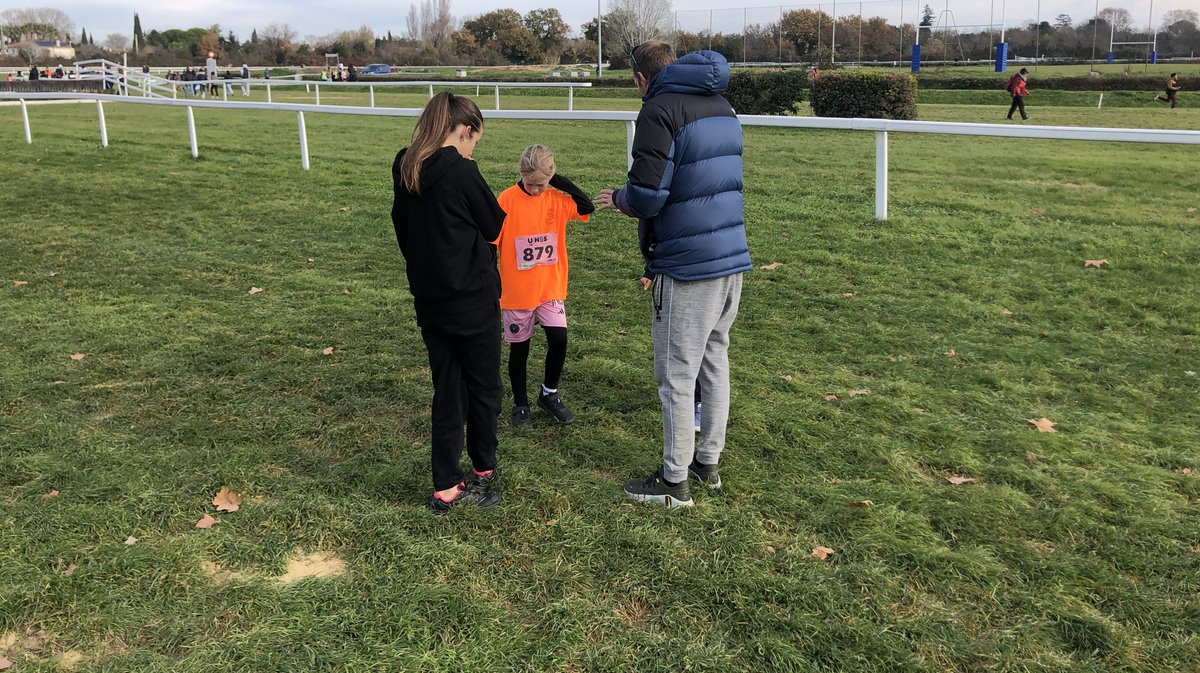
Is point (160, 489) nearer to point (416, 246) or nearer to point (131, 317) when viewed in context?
point (416, 246)

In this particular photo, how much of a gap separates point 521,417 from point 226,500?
1.53 meters

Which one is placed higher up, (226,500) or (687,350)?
(687,350)

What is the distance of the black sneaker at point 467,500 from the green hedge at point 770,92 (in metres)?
19.3

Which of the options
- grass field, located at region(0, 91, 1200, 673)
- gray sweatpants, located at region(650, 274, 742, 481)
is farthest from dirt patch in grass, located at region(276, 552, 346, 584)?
gray sweatpants, located at region(650, 274, 742, 481)

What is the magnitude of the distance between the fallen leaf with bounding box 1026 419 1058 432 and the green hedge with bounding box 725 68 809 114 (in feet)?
59.2

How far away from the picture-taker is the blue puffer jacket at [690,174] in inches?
132

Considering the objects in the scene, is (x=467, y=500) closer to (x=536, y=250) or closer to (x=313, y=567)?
(x=313, y=567)

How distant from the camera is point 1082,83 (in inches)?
1325

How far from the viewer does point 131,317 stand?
6.59m

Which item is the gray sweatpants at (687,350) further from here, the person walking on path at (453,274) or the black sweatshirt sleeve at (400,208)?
the black sweatshirt sleeve at (400,208)

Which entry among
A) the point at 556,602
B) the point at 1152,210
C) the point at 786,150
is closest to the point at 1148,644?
the point at 556,602

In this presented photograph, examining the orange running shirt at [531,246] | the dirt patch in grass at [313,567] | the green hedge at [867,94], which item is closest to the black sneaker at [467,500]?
the dirt patch in grass at [313,567]

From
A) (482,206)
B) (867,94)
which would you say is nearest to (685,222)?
(482,206)

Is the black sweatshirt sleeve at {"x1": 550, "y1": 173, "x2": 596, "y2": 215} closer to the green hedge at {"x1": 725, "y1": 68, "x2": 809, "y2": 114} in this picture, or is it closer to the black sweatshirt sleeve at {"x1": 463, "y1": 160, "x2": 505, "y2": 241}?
the black sweatshirt sleeve at {"x1": 463, "y1": 160, "x2": 505, "y2": 241}
